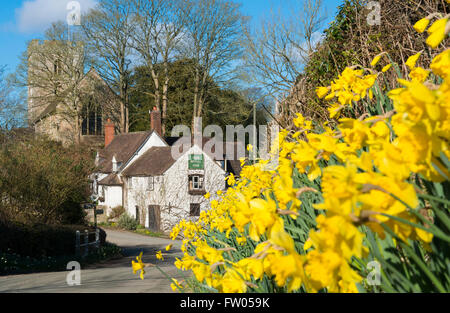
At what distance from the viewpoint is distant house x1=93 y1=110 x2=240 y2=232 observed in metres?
26.2

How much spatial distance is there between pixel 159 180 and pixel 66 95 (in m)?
11.5

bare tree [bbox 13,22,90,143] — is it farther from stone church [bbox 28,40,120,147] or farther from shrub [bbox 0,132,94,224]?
shrub [bbox 0,132,94,224]

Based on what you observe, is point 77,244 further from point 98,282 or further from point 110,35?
point 110,35

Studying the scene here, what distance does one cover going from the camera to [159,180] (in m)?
26.5

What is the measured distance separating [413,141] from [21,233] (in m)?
14.5

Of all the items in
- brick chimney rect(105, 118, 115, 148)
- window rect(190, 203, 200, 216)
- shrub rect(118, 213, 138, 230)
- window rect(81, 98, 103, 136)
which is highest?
window rect(81, 98, 103, 136)

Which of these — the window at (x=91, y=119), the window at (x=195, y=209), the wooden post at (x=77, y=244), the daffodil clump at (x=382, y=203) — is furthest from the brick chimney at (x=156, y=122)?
the daffodil clump at (x=382, y=203)

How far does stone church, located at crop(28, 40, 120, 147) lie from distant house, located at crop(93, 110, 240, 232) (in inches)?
217

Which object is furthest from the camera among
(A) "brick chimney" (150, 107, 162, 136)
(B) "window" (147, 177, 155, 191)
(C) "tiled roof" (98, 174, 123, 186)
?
(A) "brick chimney" (150, 107, 162, 136)

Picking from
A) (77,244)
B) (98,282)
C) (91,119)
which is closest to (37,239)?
(77,244)

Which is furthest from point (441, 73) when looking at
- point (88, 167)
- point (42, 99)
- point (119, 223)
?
point (42, 99)

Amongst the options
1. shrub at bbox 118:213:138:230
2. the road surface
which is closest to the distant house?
shrub at bbox 118:213:138:230

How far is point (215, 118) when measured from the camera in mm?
32688

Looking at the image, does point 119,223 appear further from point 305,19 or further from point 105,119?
point 305,19
